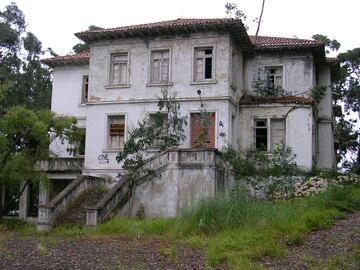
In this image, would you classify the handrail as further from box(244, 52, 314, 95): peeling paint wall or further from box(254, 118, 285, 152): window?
box(244, 52, 314, 95): peeling paint wall

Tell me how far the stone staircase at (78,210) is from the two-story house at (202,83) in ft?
7.21

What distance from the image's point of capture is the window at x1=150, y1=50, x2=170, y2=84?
84.3 feet

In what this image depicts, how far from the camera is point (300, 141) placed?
2516cm

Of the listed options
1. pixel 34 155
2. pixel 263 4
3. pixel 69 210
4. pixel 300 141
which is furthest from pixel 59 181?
pixel 263 4

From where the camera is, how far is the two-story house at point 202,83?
972 inches

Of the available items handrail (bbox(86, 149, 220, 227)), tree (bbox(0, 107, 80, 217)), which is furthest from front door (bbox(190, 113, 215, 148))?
tree (bbox(0, 107, 80, 217))

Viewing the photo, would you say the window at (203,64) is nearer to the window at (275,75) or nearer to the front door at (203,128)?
the front door at (203,128)

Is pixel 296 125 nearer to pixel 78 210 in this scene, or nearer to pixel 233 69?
pixel 233 69

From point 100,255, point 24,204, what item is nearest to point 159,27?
point 24,204

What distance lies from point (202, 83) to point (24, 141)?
26.3ft

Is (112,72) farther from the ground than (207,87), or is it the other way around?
(112,72)

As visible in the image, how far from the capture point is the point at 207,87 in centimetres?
2478

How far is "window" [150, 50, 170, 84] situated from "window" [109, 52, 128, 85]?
1307 millimetres

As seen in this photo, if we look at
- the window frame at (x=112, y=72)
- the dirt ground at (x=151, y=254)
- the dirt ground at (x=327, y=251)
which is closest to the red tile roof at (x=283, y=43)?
the window frame at (x=112, y=72)
